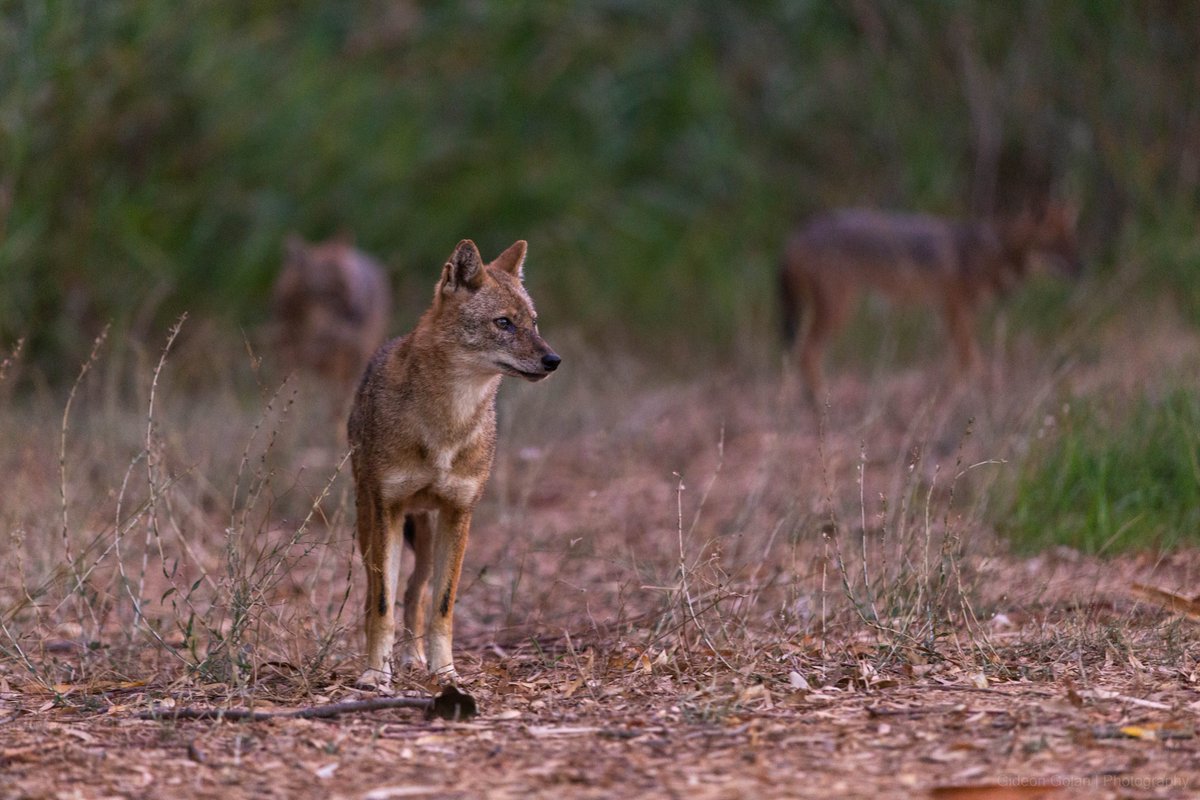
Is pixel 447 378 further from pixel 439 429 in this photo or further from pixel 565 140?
pixel 565 140

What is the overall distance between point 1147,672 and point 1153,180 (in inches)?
304

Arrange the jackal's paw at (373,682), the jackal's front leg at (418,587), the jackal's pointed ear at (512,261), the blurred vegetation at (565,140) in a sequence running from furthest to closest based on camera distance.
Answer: the blurred vegetation at (565,140)
the jackal's pointed ear at (512,261)
the jackal's front leg at (418,587)
the jackal's paw at (373,682)

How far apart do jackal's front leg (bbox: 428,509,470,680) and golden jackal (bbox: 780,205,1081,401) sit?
618 cm

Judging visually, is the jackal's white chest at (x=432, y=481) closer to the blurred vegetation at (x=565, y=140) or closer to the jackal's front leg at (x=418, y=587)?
the jackal's front leg at (x=418, y=587)

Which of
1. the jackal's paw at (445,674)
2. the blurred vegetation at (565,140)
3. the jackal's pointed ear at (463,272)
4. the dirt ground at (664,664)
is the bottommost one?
the jackal's paw at (445,674)

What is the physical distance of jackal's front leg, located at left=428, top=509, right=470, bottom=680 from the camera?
4859 mm

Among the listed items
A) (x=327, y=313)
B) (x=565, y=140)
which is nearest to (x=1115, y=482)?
(x=327, y=313)

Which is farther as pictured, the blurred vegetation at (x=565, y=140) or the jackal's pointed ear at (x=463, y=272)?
the blurred vegetation at (x=565, y=140)

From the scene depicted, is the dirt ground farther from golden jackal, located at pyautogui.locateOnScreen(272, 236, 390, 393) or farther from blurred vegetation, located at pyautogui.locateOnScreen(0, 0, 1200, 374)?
blurred vegetation, located at pyautogui.locateOnScreen(0, 0, 1200, 374)

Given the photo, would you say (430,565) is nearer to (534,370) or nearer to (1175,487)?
(534,370)

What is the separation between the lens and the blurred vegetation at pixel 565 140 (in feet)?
36.3

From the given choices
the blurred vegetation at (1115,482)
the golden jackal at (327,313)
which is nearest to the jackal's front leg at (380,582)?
the blurred vegetation at (1115,482)

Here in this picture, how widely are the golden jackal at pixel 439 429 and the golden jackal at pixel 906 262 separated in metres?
6.02

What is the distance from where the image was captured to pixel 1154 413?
22.6 feet
